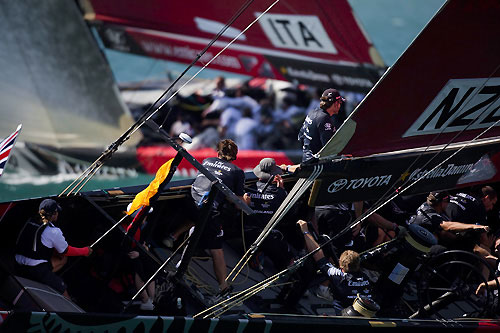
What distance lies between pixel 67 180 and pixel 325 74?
5.13 meters

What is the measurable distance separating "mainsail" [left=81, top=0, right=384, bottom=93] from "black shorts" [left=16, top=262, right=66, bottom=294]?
939 cm

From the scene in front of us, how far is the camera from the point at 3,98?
55.1 feet

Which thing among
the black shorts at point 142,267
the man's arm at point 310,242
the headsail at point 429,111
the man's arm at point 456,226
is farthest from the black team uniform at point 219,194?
the man's arm at point 456,226

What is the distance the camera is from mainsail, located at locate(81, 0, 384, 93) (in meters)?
16.7

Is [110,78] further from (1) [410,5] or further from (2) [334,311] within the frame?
(1) [410,5]

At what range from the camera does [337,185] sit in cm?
755

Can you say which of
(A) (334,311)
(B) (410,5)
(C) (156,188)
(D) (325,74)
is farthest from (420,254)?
(B) (410,5)

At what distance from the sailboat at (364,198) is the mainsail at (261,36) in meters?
8.07

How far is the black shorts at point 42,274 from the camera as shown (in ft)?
24.8

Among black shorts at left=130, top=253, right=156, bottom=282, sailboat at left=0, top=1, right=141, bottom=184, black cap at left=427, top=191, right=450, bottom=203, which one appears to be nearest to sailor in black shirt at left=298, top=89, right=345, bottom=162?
black cap at left=427, top=191, right=450, bottom=203

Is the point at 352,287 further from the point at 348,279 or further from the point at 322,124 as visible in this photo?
the point at 322,124

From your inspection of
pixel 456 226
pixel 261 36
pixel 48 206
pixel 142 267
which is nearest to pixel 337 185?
pixel 142 267

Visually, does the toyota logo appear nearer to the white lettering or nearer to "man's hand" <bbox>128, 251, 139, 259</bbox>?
"man's hand" <bbox>128, 251, 139, 259</bbox>

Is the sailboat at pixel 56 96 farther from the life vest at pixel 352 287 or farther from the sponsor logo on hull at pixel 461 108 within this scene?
the sponsor logo on hull at pixel 461 108
